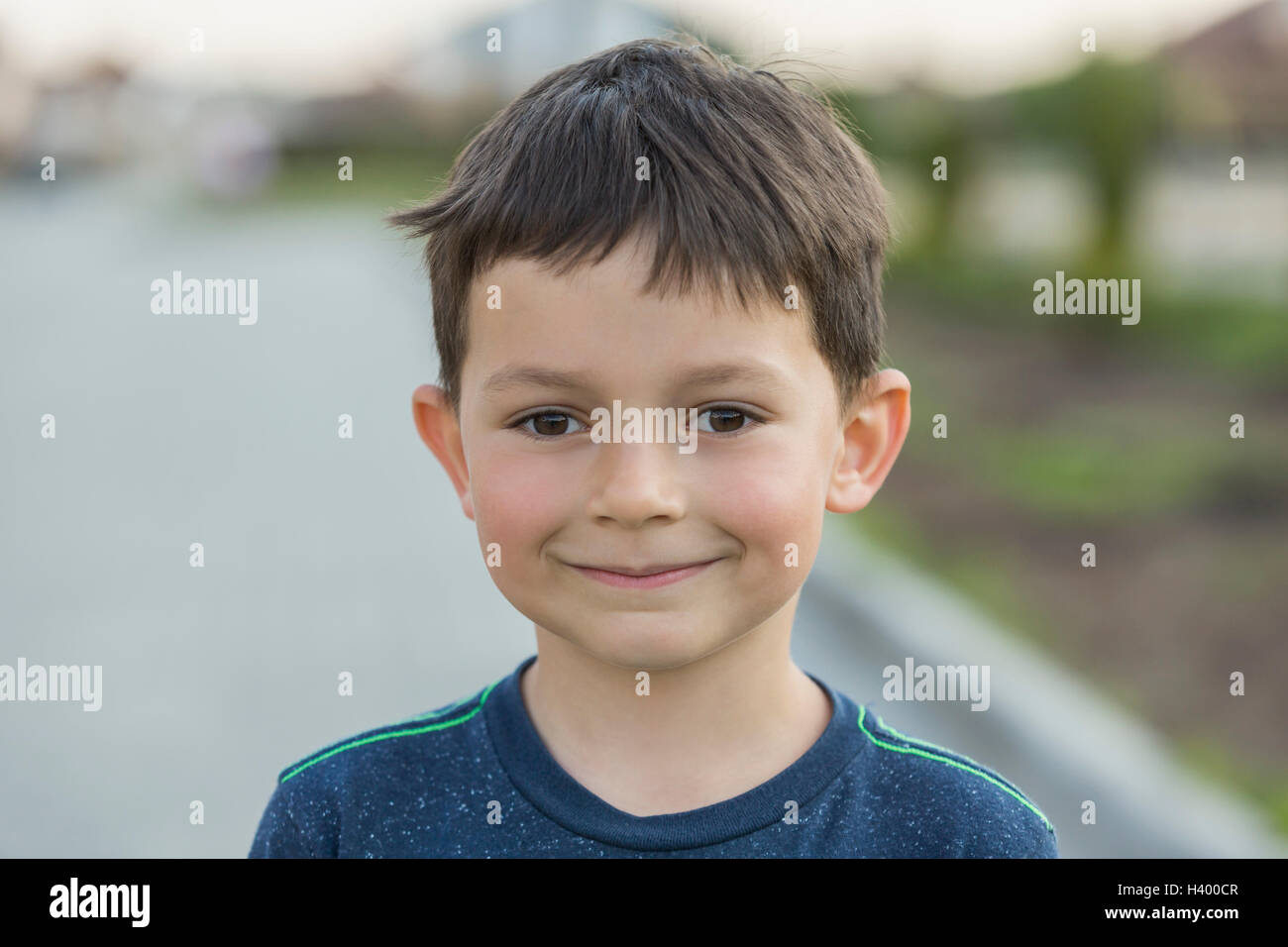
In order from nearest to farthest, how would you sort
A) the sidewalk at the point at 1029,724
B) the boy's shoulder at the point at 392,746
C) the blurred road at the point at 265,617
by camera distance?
the boy's shoulder at the point at 392,746
the sidewalk at the point at 1029,724
the blurred road at the point at 265,617

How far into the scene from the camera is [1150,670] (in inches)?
200

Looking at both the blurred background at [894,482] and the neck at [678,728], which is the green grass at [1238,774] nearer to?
the blurred background at [894,482]

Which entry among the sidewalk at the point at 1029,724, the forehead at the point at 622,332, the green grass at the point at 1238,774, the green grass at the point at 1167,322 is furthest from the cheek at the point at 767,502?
the green grass at the point at 1167,322

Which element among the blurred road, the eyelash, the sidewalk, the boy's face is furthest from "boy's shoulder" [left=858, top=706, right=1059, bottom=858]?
the sidewalk

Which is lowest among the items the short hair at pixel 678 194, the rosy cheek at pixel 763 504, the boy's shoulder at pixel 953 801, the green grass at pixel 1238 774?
the green grass at pixel 1238 774

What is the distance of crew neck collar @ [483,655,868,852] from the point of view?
1.77 metres

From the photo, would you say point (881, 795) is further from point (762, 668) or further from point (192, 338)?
point (192, 338)

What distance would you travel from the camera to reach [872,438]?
1960 millimetres

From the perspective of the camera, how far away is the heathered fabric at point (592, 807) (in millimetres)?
1779

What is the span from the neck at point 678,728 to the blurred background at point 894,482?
75 centimetres

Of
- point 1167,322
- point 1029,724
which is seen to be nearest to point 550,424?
point 1029,724

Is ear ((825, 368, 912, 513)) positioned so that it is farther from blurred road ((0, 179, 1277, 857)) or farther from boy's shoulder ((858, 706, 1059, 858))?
blurred road ((0, 179, 1277, 857))

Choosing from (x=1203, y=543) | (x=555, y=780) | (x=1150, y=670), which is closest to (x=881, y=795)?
(x=555, y=780)

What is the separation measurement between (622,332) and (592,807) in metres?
0.65
